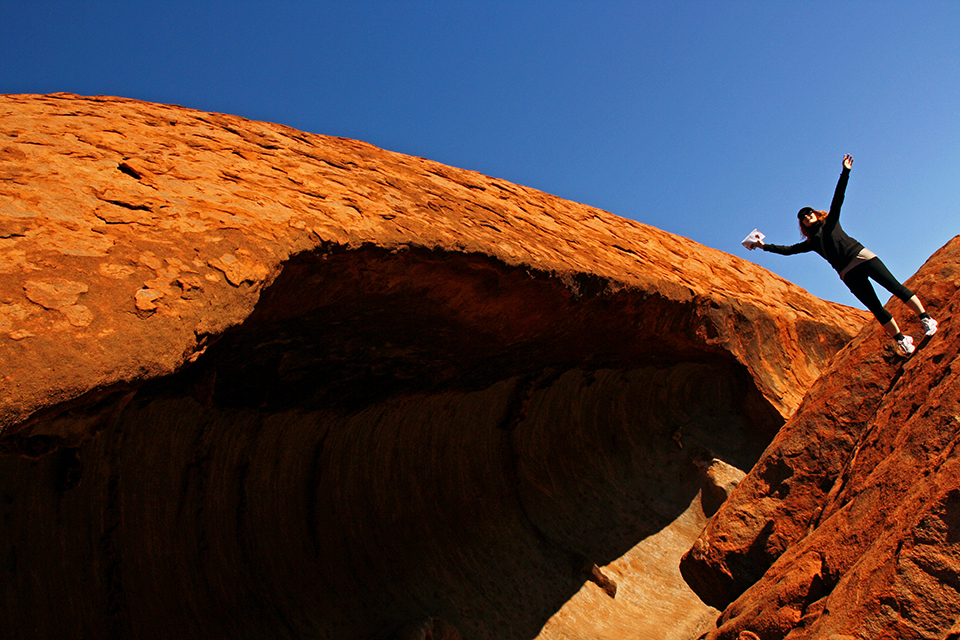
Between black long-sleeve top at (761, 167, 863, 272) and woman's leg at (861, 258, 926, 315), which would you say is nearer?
woman's leg at (861, 258, 926, 315)

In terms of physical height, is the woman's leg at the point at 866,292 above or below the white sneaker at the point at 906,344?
above

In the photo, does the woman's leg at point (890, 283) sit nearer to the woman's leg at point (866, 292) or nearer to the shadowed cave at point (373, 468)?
the woman's leg at point (866, 292)

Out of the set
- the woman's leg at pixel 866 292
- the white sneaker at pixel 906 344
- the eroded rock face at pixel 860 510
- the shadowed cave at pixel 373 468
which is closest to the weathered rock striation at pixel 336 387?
the shadowed cave at pixel 373 468

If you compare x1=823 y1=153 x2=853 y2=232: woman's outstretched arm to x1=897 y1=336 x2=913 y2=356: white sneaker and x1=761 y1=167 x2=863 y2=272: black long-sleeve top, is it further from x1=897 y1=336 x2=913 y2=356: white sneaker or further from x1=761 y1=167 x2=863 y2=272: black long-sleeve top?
x1=897 y1=336 x2=913 y2=356: white sneaker

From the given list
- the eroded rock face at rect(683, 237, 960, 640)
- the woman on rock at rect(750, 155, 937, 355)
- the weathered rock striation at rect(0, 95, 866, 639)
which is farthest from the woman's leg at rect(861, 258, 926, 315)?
the weathered rock striation at rect(0, 95, 866, 639)

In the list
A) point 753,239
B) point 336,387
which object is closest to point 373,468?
point 336,387

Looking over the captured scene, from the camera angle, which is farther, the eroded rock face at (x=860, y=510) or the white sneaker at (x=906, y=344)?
the white sneaker at (x=906, y=344)

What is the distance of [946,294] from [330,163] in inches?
134

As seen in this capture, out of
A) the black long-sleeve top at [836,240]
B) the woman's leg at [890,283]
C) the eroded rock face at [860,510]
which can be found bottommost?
the eroded rock face at [860,510]

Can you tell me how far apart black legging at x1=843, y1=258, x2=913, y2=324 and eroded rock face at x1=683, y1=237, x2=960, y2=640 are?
0.71ft

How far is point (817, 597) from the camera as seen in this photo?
2.34 meters

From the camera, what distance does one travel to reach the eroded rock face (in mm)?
1904

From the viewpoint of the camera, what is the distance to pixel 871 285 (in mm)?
3373

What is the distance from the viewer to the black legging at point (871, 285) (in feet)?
10.6
